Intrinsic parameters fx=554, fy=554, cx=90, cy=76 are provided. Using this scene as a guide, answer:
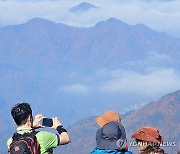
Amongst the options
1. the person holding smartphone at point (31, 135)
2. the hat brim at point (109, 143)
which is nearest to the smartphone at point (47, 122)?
the person holding smartphone at point (31, 135)

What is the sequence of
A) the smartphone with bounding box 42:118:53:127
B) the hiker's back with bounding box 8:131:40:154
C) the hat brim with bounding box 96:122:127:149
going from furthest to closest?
the smartphone with bounding box 42:118:53:127, the hiker's back with bounding box 8:131:40:154, the hat brim with bounding box 96:122:127:149

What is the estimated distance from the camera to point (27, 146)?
27.6ft

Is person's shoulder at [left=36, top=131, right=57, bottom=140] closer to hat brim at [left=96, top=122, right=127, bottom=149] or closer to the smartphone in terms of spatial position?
the smartphone

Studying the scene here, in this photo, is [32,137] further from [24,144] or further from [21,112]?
[21,112]

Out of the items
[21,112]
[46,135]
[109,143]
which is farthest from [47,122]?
[109,143]

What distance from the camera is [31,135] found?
862cm

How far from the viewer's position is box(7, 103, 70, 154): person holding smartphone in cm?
846

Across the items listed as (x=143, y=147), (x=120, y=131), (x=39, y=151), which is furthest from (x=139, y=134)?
(x=39, y=151)

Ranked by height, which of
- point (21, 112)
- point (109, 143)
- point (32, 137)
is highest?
point (21, 112)

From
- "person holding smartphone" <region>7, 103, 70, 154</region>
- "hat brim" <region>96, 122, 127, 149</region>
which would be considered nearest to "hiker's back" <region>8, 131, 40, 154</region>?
"person holding smartphone" <region>7, 103, 70, 154</region>

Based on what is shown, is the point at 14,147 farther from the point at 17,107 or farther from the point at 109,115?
the point at 109,115

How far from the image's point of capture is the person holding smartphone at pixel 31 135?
8.46m

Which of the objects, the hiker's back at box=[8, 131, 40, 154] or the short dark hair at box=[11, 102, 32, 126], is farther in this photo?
the short dark hair at box=[11, 102, 32, 126]

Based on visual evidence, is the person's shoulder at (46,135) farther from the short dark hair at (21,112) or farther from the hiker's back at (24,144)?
the short dark hair at (21,112)
